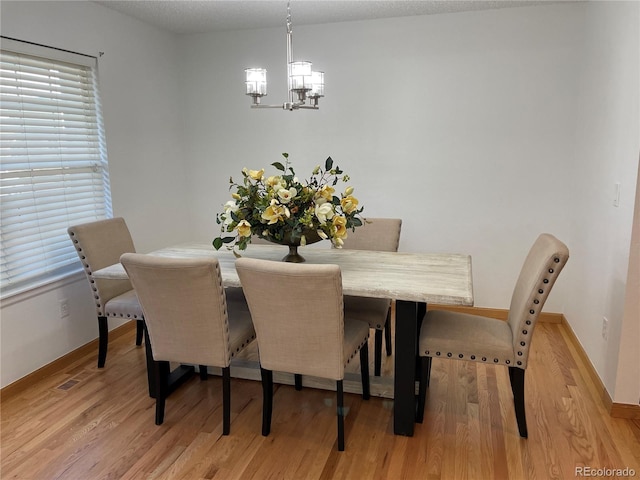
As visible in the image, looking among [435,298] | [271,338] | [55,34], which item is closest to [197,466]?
[271,338]

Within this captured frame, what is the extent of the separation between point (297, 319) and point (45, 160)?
2.12m

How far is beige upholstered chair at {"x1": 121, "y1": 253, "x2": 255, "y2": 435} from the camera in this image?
216 centimetres

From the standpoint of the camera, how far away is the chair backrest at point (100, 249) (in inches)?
118

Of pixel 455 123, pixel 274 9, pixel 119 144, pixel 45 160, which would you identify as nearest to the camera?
pixel 45 160

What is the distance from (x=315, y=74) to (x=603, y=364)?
229 centimetres

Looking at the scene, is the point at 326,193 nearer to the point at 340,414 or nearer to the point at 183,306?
the point at 183,306

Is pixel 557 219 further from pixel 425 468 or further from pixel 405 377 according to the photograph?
pixel 425 468

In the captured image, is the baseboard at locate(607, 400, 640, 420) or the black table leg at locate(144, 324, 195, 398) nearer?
the baseboard at locate(607, 400, 640, 420)

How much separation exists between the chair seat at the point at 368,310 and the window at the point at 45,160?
1973mm

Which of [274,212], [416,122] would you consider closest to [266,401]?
[274,212]

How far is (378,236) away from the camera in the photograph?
3.31 meters

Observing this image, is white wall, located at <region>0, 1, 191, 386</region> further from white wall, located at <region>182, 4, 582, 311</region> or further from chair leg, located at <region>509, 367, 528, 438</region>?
chair leg, located at <region>509, 367, 528, 438</region>

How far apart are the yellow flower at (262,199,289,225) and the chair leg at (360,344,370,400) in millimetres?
845

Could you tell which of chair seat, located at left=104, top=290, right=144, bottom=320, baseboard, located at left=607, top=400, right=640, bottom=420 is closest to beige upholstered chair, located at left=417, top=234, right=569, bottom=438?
baseboard, located at left=607, top=400, right=640, bottom=420
